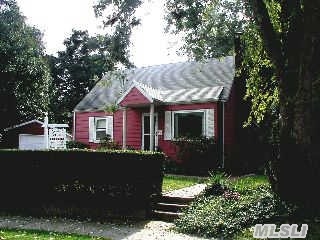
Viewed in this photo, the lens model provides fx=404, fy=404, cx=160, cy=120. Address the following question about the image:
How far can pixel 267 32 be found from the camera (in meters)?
9.59

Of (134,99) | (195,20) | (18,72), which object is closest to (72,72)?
(18,72)

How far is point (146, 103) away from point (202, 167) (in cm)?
444

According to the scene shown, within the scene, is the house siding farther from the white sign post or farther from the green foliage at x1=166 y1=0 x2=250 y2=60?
the green foliage at x1=166 y1=0 x2=250 y2=60

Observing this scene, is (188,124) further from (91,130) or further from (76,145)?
(76,145)

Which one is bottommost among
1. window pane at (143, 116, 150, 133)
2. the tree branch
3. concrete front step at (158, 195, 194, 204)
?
concrete front step at (158, 195, 194, 204)

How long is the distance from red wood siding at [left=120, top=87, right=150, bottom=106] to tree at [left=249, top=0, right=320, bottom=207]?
11.3m

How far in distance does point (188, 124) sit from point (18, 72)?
40.7 feet

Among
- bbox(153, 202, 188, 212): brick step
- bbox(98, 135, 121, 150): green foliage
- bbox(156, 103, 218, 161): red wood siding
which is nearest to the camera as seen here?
bbox(153, 202, 188, 212): brick step

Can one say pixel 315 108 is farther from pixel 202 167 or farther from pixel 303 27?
pixel 202 167

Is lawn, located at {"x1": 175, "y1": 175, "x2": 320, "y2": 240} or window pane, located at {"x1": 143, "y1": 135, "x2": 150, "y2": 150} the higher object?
window pane, located at {"x1": 143, "y1": 135, "x2": 150, "y2": 150}

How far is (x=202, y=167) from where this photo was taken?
1872 cm

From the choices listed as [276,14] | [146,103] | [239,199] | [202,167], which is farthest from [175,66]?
[239,199]

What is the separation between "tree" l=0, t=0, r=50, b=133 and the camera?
83.8 feet

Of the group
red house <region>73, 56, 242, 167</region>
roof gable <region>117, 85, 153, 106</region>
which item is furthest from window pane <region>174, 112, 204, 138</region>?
roof gable <region>117, 85, 153, 106</region>
